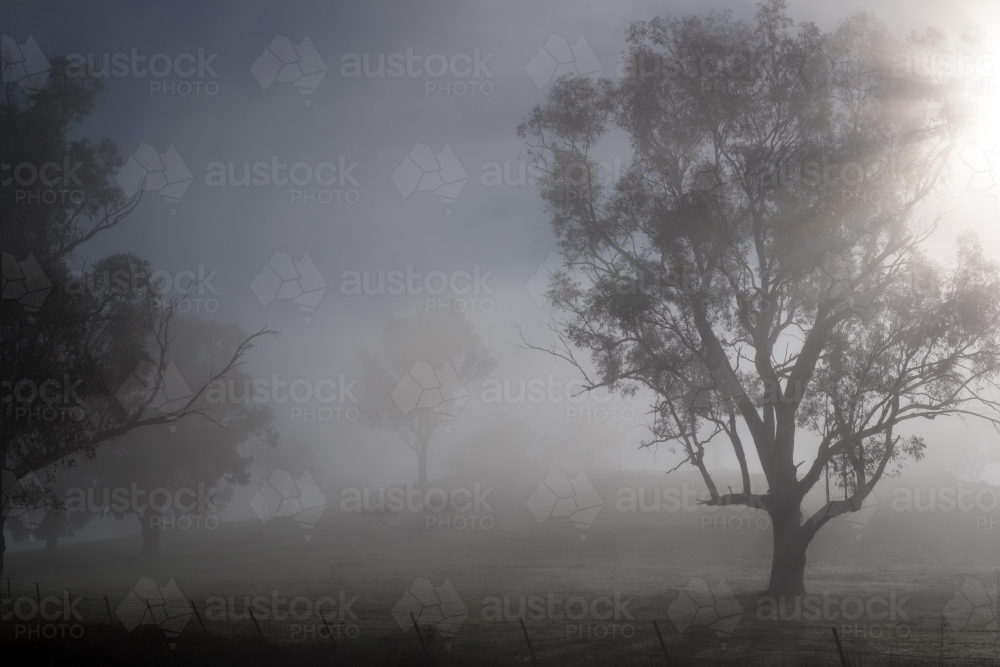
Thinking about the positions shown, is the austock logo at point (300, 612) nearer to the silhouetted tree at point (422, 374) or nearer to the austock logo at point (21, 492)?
the austock logo at point (21, 492)

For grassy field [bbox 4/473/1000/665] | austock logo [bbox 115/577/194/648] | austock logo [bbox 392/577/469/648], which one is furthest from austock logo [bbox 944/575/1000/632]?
austock logo [bbox 115/577/194/648]

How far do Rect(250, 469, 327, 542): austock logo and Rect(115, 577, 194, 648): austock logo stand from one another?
36766mm

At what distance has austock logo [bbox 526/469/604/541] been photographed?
57.5 m

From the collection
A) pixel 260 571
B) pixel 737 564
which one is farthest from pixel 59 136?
pixel 737 564

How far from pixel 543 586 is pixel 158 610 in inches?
599

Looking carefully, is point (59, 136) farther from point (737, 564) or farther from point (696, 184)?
point (737, 564)

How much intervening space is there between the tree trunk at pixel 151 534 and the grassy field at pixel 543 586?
194 centimetres

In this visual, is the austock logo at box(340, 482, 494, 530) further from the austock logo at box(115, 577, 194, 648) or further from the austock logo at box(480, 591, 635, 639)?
the austock logo at box(480, 591, 635, 639)

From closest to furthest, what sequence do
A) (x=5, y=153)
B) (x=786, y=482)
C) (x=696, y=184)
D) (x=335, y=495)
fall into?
(x=786, y=482) < (x=696, y=184) < (x=5, y=153) < (x=335, y=495)

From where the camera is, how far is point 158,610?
24.2 m

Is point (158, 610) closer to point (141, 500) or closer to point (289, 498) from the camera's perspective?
point (141, 500)

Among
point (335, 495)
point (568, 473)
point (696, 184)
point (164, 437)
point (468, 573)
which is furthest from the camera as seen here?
point (335, 495)

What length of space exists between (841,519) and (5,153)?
5376 cm

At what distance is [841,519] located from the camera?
48.6 m
